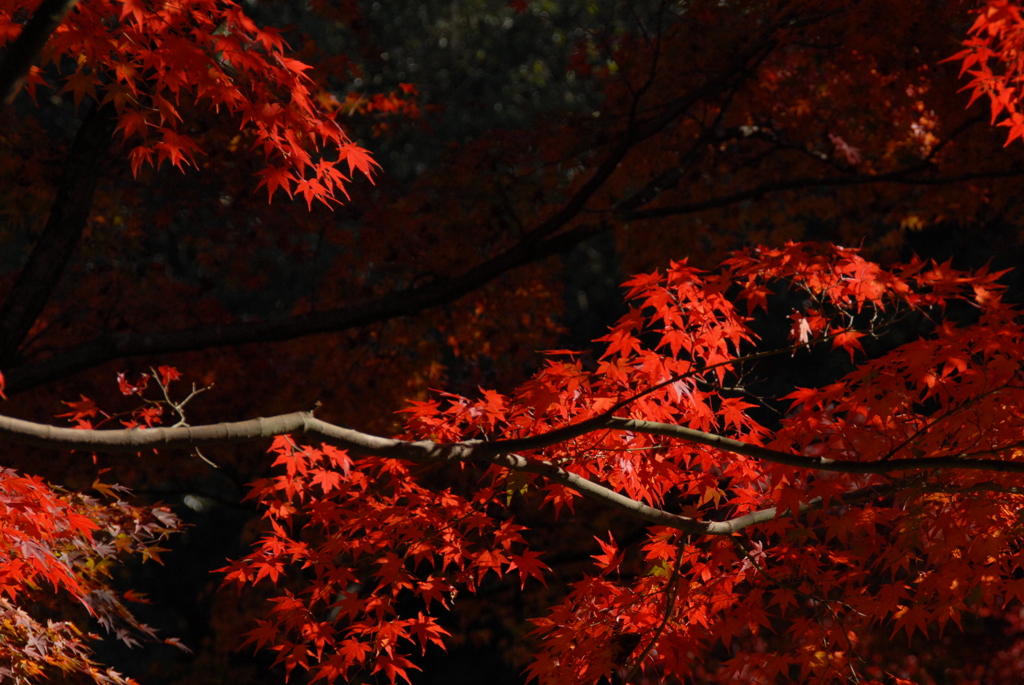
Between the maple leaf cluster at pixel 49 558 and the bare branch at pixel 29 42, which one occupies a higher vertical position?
the bare branch at pixel 29 42

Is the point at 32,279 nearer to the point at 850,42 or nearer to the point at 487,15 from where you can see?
the point at 850,42

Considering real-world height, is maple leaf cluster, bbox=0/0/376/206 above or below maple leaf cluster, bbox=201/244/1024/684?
above

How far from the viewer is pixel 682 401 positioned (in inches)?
128

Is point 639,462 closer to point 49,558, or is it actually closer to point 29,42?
point 49,558

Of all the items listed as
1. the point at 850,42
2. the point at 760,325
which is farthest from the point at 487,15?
the point at 850,42

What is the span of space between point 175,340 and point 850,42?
5.70m

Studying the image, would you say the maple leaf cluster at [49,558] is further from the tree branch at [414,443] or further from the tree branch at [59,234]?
the tree branch at [59,234]

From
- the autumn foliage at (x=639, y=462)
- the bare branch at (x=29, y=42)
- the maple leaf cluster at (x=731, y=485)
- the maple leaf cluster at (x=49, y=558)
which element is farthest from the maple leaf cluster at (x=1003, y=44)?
the maple leaf cluster at (x=49, y=558)

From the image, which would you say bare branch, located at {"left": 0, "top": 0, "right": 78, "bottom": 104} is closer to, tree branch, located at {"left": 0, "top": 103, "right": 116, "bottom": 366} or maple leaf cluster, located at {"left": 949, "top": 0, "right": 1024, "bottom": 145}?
maple leaf cluster, located at {"left": 949, "top": 0, "right": 1024, "bottom": 145}

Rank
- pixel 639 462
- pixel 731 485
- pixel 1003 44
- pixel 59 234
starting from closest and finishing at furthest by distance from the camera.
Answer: pixel 1003 44, pixel 639 462, pixel 731 485, pixel 59 234

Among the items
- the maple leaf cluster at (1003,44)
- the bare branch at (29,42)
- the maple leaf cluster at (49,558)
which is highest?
the bare branch at (29,42)

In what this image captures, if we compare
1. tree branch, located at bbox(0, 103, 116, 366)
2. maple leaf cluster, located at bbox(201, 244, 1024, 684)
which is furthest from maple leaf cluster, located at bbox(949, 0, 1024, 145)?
tree branch, located at bbox(0, 103, 116, 366)

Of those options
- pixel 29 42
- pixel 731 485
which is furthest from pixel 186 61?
pixel 731 485

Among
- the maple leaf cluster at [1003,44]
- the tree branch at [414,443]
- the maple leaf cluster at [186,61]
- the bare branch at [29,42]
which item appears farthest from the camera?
the maple leaf cluster at [186,61]
